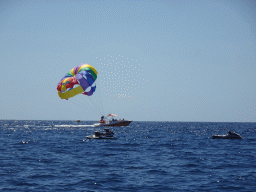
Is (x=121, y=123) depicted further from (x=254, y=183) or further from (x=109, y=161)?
(x=254, y=183)

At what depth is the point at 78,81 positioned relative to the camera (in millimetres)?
43438

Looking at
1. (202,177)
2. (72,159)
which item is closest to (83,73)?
(72,159)

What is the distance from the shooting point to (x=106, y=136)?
149 ft

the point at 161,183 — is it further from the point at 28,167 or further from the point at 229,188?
the point at 28,167

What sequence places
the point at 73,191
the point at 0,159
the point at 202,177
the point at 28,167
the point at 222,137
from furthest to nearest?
the point at 222,137 < the point at 0,159 < the point at 28,167 < the point at 202,177 < the point at 73,191

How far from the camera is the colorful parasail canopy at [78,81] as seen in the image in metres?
43.3

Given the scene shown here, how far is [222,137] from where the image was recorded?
1898 inches

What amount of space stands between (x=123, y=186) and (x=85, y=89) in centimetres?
2938

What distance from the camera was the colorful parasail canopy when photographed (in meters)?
43.3

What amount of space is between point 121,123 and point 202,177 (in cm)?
8093

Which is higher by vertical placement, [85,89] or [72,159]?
[85,89]

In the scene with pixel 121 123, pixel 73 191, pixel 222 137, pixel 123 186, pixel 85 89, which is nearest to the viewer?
pixel 73 191

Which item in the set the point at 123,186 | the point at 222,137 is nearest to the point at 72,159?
the point at 123,186

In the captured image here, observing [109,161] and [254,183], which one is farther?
[109,161]
